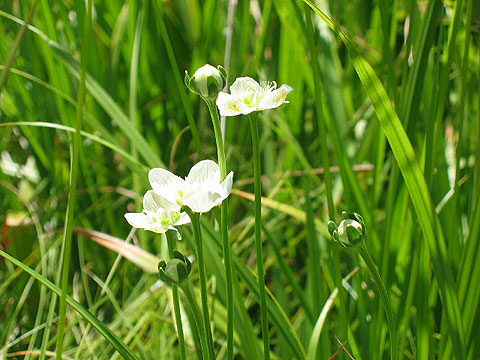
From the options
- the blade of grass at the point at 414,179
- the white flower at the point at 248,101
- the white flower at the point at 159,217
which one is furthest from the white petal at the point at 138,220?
the blade of grass at the point at 414,179

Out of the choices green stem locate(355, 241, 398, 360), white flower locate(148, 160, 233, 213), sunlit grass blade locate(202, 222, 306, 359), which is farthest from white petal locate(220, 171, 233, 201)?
sunlit grass blade locate(202, 222, 306, 359)

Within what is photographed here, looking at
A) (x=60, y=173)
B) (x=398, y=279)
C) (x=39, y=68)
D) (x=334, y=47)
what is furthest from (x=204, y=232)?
(x=39, y=68)

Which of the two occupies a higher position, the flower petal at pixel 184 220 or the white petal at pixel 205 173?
the white petal at pixel 205 173

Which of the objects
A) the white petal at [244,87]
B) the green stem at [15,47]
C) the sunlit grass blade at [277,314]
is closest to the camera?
the green stem at [15,47]

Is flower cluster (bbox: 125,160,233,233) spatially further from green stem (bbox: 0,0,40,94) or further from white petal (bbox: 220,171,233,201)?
green stem (bbox: 0,0,40,94)

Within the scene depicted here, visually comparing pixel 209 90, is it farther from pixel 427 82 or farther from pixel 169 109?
pixel 169 109

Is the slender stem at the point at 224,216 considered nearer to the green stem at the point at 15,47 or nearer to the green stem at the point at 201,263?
the green stem at the point at 201,263
